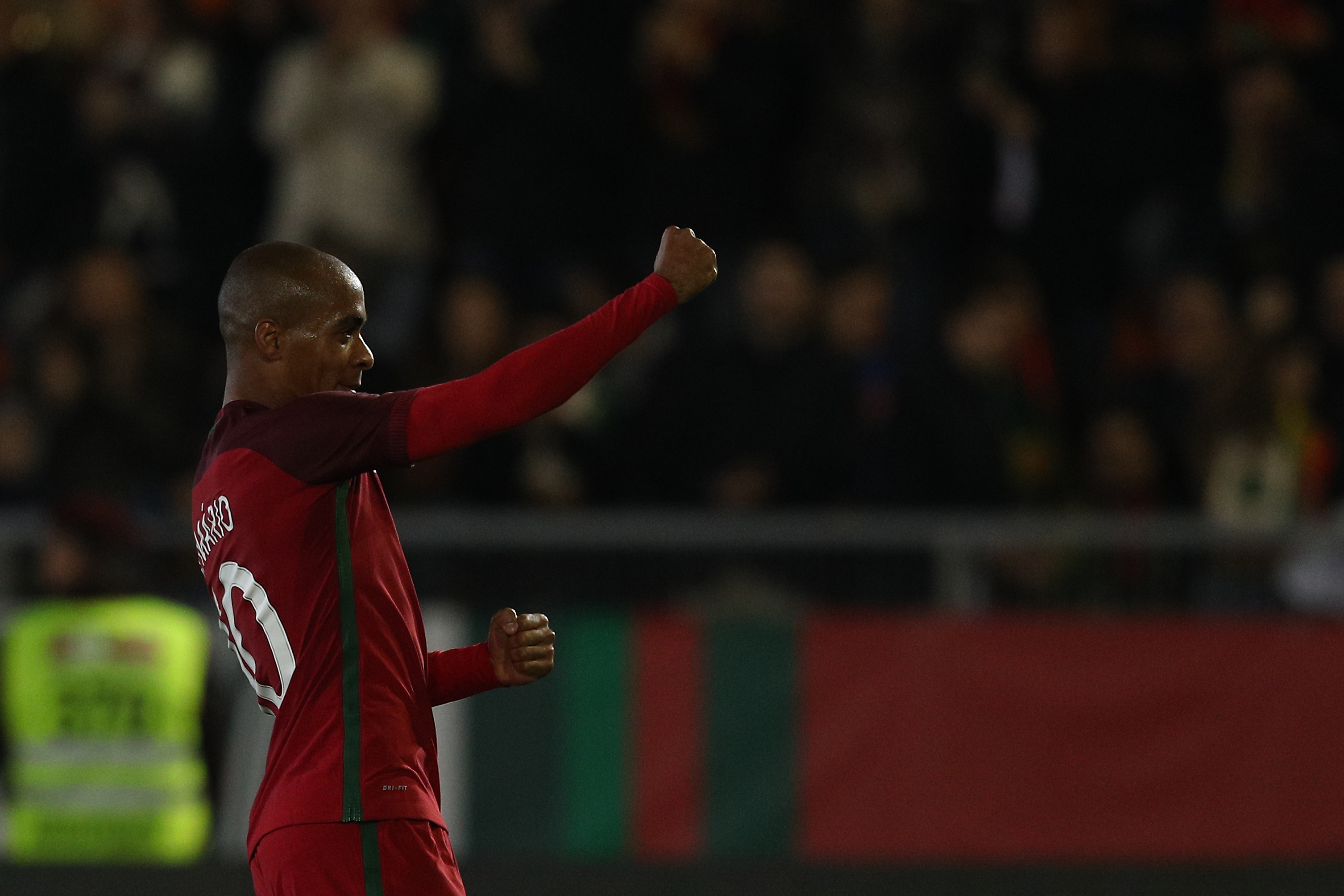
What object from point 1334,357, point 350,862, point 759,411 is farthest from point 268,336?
point 1334,357

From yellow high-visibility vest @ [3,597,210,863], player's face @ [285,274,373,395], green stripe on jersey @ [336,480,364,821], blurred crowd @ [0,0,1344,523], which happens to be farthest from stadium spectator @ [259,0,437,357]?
green stripe on jersey @ [336,480,364,821]

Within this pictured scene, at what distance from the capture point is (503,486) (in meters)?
9.21

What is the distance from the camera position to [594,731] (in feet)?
28.0

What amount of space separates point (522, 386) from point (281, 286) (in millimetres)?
537

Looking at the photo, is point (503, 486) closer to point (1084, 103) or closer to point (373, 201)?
point (373, 201)

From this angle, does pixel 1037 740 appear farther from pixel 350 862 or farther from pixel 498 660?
pixel 350 862

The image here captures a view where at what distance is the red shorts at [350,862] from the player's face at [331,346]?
2.69 feet

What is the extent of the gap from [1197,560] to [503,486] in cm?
312

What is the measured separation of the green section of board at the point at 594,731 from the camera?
852 cm

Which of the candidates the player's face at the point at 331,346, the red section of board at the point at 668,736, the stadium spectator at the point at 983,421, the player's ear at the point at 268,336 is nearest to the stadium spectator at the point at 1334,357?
the stadium spectator at the point at 983,421

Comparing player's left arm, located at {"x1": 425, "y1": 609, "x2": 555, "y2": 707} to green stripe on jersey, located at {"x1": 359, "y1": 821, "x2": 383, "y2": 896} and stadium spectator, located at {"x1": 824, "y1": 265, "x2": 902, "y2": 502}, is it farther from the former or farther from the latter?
stadium spectator, located at {"x1": 824, "y1": 265, "x2": 902, "y2": 502}

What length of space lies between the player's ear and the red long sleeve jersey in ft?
0.40

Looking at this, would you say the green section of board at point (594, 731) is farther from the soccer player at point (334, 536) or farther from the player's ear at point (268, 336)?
the player's ear at point (268, 336)

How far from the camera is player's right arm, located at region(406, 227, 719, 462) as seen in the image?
138 inches
